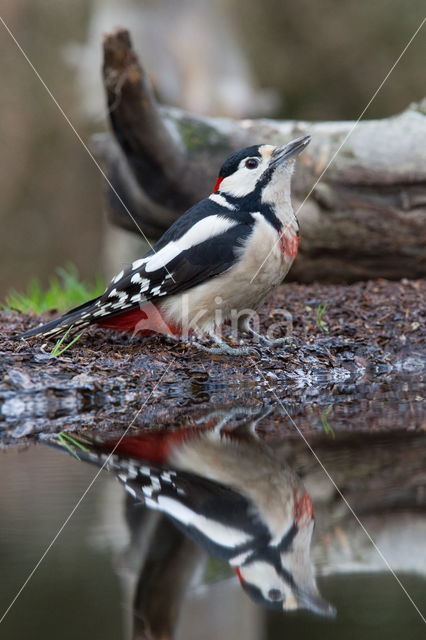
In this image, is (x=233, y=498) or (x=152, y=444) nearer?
(x=233, y=498)

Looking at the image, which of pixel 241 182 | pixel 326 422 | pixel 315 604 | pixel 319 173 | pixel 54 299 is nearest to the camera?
pixel 315 604

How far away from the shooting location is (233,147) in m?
5.77

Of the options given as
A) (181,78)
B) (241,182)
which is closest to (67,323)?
(241,182)

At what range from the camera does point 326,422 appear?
3.04m

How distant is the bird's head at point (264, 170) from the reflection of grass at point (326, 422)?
1.27 m

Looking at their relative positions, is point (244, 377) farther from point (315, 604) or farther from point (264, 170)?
point (315, 604)

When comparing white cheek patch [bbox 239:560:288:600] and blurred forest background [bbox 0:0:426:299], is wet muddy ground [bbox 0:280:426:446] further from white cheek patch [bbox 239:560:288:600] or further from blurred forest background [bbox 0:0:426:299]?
blurred forest background [bbox 0:0:426:299]

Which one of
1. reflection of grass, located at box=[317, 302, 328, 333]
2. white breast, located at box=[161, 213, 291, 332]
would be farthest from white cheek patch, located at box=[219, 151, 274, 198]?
reflection of grass, located at box=[317, 302, 328, 333]

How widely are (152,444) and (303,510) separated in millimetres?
811

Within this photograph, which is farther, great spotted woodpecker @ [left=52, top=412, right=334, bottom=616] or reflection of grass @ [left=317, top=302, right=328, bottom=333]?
reflection of grass @ [left=317, top=302, right=328, bottom=333]

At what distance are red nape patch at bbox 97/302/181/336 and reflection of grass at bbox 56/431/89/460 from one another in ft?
3.70

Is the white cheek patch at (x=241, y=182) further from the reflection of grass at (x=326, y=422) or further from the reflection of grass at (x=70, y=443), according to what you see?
Answer: the reflection of grass at (x=70, y=443)

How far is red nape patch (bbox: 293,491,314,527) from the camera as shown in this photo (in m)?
2.00

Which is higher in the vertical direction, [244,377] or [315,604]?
[315,604]
